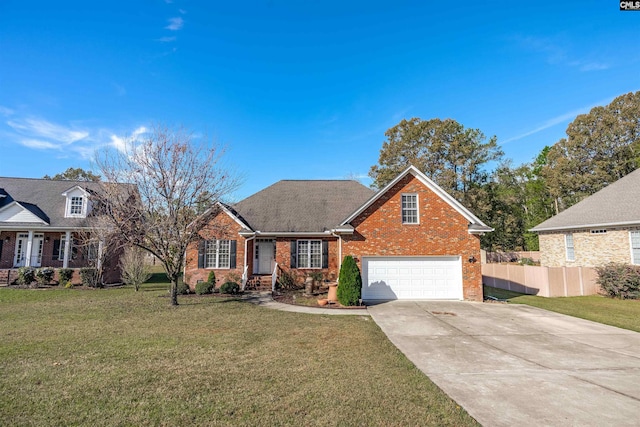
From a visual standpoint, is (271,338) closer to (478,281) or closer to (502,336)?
(502,336)

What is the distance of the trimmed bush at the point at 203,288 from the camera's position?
52.7 feet

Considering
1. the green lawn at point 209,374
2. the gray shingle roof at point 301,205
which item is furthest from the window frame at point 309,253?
the green lawn at point 209,374

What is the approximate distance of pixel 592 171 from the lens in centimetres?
3541

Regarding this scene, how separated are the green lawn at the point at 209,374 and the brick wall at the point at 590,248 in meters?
16.6

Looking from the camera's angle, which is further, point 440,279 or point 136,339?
point 440,279

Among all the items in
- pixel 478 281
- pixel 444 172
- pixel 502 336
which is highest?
pixel 444 172

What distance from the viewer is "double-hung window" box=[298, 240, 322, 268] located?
18719 mm

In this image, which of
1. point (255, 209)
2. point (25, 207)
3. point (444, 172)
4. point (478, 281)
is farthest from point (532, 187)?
point (25, 207)

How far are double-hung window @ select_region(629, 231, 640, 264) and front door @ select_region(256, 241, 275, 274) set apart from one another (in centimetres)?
2011

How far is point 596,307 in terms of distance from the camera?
13.6m

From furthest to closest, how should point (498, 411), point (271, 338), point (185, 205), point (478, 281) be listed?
point (478, 281), point (185, 205), point (271, 338), point (498, 411)

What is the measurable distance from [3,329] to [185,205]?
674 cm

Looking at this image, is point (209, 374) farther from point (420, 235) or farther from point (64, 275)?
point (64, 275)

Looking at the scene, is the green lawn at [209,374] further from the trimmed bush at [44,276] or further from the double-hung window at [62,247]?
the double-hung window at [62,247]
